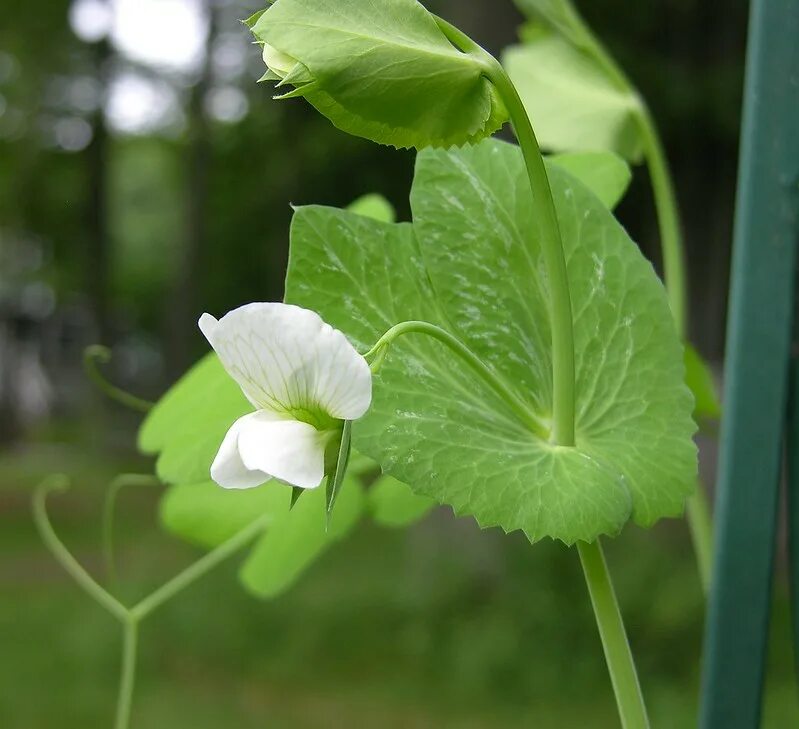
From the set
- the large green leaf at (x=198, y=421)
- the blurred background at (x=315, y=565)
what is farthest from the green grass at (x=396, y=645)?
the large green leaf at (x=198, y=421)

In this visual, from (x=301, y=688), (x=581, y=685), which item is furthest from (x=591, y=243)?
(x=301, y=688)

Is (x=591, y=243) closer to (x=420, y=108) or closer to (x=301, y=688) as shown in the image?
(x=420, y=108)

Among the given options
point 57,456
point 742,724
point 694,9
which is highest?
point 742,724

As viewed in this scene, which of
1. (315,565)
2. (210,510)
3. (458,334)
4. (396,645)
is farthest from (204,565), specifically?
(315,565)

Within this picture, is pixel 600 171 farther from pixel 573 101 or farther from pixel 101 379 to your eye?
pixel 101 379

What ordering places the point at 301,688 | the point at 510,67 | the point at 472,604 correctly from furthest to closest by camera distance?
the point at 472,604 → the point at 301,688 → the point at 510,67

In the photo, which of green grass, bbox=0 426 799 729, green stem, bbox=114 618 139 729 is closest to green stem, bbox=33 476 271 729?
green stem, bbox=114 618 139 729

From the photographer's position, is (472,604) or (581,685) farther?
(472,604)
